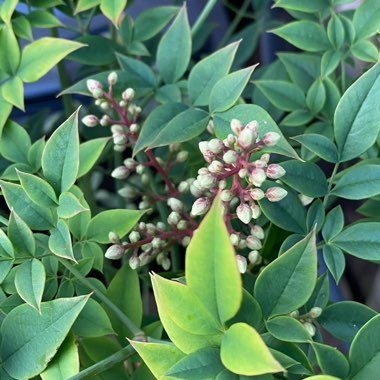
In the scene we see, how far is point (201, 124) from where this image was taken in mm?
528

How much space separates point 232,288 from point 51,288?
0.22 meters

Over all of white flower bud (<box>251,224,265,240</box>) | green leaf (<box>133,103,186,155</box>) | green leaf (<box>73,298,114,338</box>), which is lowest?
green leaf (<box>73,298,114,338</box>)

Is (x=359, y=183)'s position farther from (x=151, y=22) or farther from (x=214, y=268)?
(x=151, y=22)

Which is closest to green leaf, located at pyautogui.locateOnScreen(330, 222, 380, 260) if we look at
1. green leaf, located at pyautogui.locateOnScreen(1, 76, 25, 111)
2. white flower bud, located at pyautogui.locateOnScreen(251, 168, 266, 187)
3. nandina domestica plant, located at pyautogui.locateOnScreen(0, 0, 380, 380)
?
nandina domestica plant, located at pyautogui.locateOnScreen(0, 0, 380, 380)

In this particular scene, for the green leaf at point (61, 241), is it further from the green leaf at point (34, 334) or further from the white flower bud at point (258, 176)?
the white flower bud at point (258, 176)

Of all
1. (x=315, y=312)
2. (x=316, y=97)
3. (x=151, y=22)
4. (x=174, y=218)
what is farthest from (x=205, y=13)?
(x=315, y=312)

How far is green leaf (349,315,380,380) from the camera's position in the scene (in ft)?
1.27

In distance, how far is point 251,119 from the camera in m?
0.49

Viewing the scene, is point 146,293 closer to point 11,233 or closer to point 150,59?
point 150,59

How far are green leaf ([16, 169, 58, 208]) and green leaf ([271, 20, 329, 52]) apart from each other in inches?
12.0

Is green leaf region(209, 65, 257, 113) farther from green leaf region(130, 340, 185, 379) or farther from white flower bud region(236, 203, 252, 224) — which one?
green leaf region(130, 340, 185, 379)

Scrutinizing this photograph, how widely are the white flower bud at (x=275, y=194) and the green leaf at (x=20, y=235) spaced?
19 cm

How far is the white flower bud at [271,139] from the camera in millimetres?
446

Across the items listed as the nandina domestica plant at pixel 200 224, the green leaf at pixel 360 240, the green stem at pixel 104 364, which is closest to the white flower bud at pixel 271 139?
the nandina domestica plant at pixel 200 224
